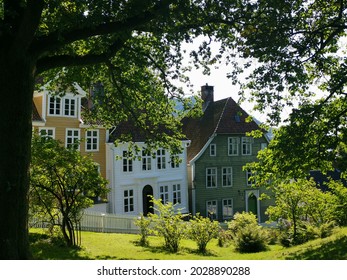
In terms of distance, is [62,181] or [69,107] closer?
[62,181]

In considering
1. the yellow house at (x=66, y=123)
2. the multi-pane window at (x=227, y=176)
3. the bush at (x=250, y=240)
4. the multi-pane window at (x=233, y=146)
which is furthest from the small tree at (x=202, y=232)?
the multi-pane window at (x=233, y=146)

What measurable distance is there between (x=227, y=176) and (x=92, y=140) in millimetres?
14906

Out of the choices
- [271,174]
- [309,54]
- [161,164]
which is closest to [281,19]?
[309,54]

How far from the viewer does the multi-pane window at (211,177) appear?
37.7m

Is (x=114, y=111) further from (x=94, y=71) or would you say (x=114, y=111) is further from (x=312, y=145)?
(x=312, y=145)

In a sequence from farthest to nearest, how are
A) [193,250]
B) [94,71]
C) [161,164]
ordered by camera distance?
1. [161,164]
2. [193,250]
3. [94,71]

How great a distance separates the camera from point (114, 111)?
1609 cm

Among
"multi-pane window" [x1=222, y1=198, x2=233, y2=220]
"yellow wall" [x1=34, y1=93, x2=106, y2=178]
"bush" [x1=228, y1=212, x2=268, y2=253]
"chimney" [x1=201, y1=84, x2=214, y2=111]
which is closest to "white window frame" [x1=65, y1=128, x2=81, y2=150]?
"yellow wall" [x1=34, y1=93, x2=106, y2=178]

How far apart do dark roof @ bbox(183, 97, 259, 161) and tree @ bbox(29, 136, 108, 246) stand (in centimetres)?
2373

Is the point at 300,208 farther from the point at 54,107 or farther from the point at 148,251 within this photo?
the point at 54,107

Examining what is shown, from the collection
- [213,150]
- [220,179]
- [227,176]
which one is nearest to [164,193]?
[220,179]

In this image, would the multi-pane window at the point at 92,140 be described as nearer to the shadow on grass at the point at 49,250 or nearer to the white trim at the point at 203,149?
the white trim at the point at 203,149

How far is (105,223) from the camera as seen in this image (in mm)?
24156

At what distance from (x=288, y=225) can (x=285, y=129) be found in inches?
393
